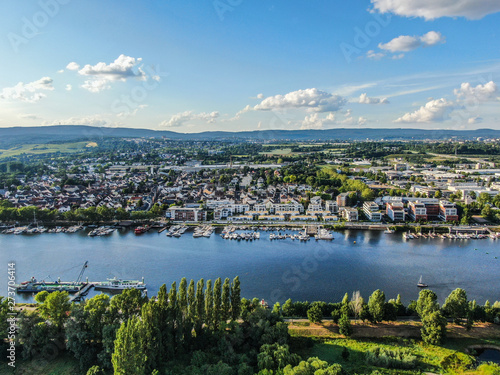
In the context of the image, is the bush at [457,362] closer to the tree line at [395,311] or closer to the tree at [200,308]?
the tree line at [395,311]

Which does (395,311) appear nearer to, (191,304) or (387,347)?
(387,347)

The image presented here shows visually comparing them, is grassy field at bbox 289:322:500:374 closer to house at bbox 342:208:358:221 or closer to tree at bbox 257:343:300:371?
tree at bbox 257:343:300:371

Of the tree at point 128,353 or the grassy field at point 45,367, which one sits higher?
the tree at point 128,353

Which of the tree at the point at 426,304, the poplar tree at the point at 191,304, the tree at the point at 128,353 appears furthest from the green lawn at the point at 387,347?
the tree at the point at 128,353

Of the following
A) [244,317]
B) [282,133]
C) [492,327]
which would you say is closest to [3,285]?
[244,317]

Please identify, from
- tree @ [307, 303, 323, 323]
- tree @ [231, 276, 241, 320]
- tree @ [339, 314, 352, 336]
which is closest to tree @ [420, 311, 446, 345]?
tree @ [339, 314, 352, 336]

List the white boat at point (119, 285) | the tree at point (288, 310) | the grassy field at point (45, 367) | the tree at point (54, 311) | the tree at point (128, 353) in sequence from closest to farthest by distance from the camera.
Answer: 1. the tree at point (128, 353)
2. the grassy field at point (45, 367)
3. the tree at point (54, 311)
4. the tree at point (288, 310)
5. the white boat at point (119, 285)

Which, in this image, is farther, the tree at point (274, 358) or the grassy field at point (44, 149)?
the grassy field at point (44, 149)
